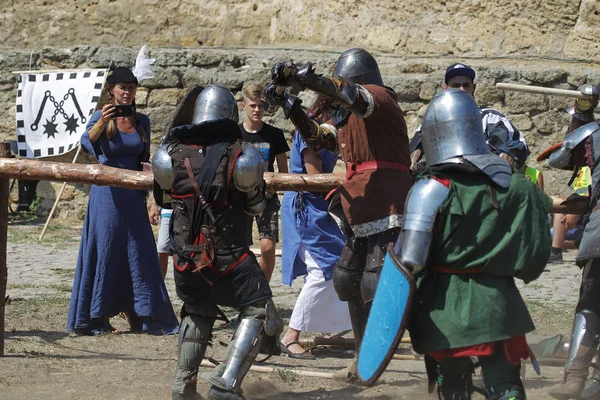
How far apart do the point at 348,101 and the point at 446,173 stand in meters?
0.99

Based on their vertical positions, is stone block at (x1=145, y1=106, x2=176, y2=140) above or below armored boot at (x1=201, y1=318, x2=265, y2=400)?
above

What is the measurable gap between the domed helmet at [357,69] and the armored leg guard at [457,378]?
173cm

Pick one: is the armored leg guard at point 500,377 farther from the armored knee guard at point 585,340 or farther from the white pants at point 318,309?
the white pants at point 318,309

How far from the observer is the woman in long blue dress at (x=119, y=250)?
6512 millimetres

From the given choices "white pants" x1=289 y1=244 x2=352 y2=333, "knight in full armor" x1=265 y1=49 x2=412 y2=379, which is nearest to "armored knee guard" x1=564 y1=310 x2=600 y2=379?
"knight in full armor" x1=265 y1=49 x2=412 y2=379

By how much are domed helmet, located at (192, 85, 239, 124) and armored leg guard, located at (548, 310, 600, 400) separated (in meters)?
2.03

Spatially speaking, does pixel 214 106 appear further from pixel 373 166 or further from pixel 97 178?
pixel 97 178

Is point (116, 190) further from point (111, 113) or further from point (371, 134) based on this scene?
point (371, 134)

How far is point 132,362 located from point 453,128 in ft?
9.36

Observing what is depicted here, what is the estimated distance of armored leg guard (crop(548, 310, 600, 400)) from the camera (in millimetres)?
4898

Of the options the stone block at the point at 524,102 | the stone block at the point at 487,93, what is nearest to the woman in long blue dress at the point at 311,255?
the stone block at the point at 487,93

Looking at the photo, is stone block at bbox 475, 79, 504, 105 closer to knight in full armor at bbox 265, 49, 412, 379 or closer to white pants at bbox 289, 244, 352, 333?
white pants at bbox 289, 244, 352, 333

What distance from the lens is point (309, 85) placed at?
4.41 m

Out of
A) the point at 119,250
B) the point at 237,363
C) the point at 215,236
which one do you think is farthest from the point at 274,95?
the point at 119,250
